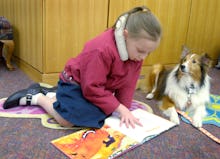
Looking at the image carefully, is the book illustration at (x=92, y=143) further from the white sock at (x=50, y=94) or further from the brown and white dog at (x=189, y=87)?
the brown and white dog at (x=189, y=87)

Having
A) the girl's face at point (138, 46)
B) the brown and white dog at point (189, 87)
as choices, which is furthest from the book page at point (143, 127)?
the girl's face at point (138, 46)

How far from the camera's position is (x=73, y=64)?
4.65 ft

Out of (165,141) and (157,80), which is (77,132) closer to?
(165,141)

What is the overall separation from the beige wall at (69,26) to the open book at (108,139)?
879 mm

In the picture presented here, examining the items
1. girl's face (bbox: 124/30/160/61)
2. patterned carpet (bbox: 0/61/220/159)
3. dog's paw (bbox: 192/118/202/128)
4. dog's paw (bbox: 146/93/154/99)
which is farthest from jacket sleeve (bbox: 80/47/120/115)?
dog's paw (bbox: 146/93/154/99)

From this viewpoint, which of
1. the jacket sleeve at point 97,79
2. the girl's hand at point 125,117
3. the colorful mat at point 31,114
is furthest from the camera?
the colorful mat at point 31,114

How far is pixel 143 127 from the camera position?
141cm

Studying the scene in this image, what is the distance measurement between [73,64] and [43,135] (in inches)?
15.6

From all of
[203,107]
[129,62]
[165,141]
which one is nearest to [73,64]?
[129,62]

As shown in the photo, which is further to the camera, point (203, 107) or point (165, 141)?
point (203, 107)

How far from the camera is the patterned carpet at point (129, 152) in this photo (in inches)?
47.3

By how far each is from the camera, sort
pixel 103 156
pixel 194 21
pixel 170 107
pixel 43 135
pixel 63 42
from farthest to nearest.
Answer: pixel 194 21
pixel 63 42
pixel 170 107
pixel 43 135
pixel 103 156

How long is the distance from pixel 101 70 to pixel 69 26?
3.06 ft

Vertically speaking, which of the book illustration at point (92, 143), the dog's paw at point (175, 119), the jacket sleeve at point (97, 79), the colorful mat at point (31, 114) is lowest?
the dog's paw at point (175, 119)
